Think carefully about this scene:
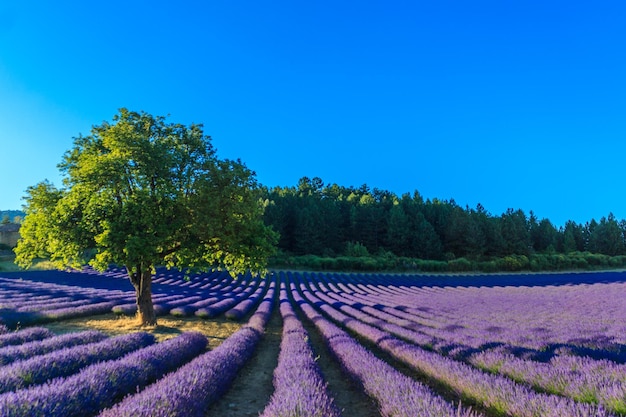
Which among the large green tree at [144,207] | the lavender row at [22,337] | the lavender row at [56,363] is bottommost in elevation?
the lavender row at [22,337]

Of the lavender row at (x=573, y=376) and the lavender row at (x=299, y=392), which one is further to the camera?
the lavender row at (x=573, y=376)

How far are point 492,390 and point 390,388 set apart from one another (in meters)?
→ 1.29

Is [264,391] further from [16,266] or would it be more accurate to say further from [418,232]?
[418,232]

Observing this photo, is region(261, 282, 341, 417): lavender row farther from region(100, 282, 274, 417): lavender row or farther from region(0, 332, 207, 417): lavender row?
region(0, 332, 207, 417): lavender row

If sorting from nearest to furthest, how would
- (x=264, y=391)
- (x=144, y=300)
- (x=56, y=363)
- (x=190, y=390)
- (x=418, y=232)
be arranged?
1. (x=190, y=390)
2. (x=56, y=363)
3. (x=264, y=391)
4. (x=144, y=300)
5. (x=418, y=232)

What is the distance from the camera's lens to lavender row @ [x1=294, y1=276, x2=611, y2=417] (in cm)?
322

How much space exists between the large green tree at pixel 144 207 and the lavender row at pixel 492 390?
7314 mm

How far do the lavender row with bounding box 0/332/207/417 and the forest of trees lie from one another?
202ft

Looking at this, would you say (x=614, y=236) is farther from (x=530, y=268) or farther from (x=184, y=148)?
(x=184, y=148)

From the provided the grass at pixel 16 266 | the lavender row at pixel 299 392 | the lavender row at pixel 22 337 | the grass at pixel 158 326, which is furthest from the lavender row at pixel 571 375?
the grass at pixel 16 266

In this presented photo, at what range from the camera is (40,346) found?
663 cm

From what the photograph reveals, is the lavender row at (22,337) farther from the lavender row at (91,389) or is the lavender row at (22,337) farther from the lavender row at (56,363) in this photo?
the lavender row at (91,389)

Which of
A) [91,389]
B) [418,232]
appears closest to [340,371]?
[91,389]

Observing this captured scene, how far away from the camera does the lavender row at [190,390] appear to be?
335cm
